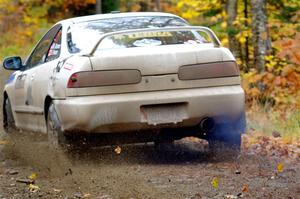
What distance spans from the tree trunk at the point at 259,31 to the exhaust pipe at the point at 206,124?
8364 millimetres

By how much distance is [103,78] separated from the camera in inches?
271

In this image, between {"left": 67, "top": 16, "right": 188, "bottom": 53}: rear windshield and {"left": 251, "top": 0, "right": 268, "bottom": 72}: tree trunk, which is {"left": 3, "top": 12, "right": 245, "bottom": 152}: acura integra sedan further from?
Answer: {"left": 251, "top": 0, "right": 268, "bottom": 72}: tree trunk

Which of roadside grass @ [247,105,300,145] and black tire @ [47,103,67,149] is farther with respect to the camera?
roadside grass @ [247,105,300,145]

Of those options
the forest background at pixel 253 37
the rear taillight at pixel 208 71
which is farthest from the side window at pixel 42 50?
the forest background at pixel 253 37

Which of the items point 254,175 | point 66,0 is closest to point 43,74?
point 254,175

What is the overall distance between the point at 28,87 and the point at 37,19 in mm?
23392

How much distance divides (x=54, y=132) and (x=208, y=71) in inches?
66.0

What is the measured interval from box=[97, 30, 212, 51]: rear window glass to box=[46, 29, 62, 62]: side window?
2.89 ft

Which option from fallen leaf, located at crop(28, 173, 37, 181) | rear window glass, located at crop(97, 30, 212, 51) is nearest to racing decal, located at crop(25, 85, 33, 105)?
rear window glass, located at crop(97, 30, 212, 51)

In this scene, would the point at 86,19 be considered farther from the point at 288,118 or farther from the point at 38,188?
the point at 288,118

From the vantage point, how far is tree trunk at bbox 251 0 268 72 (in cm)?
1540

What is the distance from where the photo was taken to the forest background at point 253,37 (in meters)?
12.5

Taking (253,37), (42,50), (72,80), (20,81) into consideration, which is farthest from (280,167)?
(253,37)

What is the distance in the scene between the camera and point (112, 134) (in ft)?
23.5
